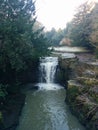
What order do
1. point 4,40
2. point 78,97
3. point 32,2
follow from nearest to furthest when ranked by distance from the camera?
point 78,97
point 4,40
point 32,2

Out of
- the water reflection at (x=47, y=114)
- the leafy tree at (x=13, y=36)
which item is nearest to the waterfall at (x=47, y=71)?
the water reflection at (x=47, y=114)

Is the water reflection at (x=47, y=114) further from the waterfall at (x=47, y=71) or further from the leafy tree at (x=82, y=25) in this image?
the leafy tree at (x=82, y=25)

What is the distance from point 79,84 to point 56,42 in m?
32.2

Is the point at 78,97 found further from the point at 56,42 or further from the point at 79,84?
the point at 56,42

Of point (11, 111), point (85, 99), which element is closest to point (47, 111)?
point (11, 111)

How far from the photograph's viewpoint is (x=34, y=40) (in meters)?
15.7

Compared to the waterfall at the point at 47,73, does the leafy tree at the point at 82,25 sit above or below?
above

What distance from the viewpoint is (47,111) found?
12625 millimetres

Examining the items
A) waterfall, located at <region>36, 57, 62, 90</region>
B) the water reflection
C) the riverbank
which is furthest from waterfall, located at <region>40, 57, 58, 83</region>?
the riverbank

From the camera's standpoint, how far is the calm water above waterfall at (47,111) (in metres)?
10.8

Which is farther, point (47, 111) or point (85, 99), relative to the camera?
point (47, 111)

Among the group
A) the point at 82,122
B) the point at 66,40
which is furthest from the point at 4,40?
the point at 66,40

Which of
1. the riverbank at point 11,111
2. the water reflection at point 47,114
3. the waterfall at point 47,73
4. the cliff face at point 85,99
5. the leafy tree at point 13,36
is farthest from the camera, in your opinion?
the waterfall at point 47,73

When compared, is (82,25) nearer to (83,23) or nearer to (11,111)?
(83,23)
